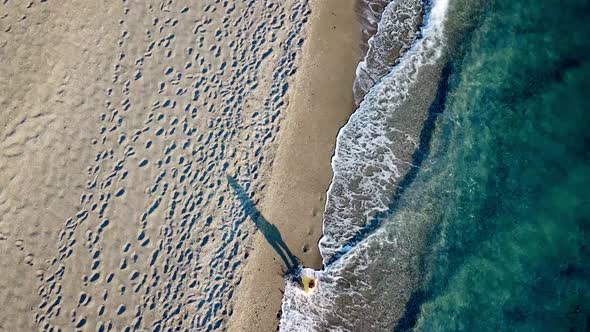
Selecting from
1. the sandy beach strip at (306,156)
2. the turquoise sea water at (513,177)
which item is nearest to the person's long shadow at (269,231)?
the sandy beach strip at (306,156)

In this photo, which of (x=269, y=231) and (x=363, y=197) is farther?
(x=363, y=197)

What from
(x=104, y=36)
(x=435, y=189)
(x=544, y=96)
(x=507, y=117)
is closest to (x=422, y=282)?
(x=435, y=189)

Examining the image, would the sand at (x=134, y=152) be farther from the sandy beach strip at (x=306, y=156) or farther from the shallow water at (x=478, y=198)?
the shallow water at (x=478, y=198)

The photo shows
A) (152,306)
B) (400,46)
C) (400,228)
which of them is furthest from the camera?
(400,46)

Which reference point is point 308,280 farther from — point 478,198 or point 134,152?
point 134,152

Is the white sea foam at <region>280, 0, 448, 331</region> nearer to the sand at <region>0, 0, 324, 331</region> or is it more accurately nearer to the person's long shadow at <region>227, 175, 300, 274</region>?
the person's long shadow at <region>227, 175, 300, 274</region>

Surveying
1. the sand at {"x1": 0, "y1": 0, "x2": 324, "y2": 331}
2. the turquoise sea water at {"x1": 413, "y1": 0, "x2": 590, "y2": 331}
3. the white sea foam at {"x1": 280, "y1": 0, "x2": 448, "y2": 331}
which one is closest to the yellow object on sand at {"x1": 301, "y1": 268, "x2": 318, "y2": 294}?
the white sea foam at {"x1": 280, "y1": 0, "x2": 448, "y2": 331}

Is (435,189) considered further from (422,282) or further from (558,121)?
(558,121)

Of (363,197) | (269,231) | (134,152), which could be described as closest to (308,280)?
(269,231)
